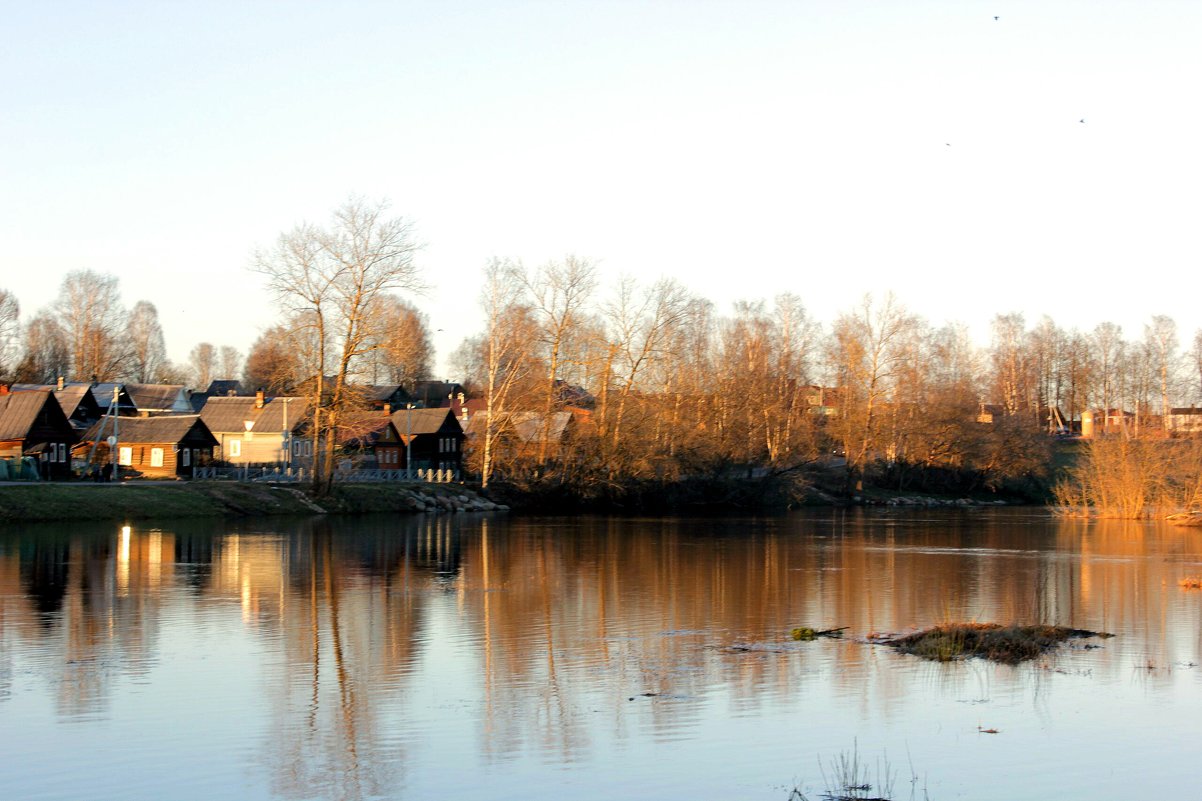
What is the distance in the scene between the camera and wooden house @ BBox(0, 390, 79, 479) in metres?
65.9

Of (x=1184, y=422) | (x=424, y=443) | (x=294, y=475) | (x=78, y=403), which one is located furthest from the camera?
(x=424, y=443)

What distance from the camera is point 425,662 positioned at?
61.7 ft

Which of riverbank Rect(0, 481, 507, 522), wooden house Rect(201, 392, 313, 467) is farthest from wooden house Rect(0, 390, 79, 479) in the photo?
wooden house Rect(201, 392, 313, 467)

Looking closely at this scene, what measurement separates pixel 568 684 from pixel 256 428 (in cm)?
6924

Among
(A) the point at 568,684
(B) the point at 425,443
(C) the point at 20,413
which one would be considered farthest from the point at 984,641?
(B) the point at 425,443

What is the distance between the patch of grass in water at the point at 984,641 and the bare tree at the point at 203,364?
501 ft

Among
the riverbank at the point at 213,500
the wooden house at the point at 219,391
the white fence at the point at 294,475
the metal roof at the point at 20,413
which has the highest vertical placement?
the wooden house at the point at 219,391

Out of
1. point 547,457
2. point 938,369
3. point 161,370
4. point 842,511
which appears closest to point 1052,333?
point 938,369

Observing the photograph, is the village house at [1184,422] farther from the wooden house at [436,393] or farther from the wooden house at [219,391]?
the wooden house at [219,391]

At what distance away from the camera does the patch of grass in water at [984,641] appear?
1932 cm

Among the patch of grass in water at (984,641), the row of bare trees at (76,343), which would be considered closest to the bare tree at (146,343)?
the row of bare trees at (76,343)

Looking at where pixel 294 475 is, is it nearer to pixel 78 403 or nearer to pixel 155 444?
pixel 155 444

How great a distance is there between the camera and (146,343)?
451ft

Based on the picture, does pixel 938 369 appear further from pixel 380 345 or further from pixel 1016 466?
pixel 380 345
